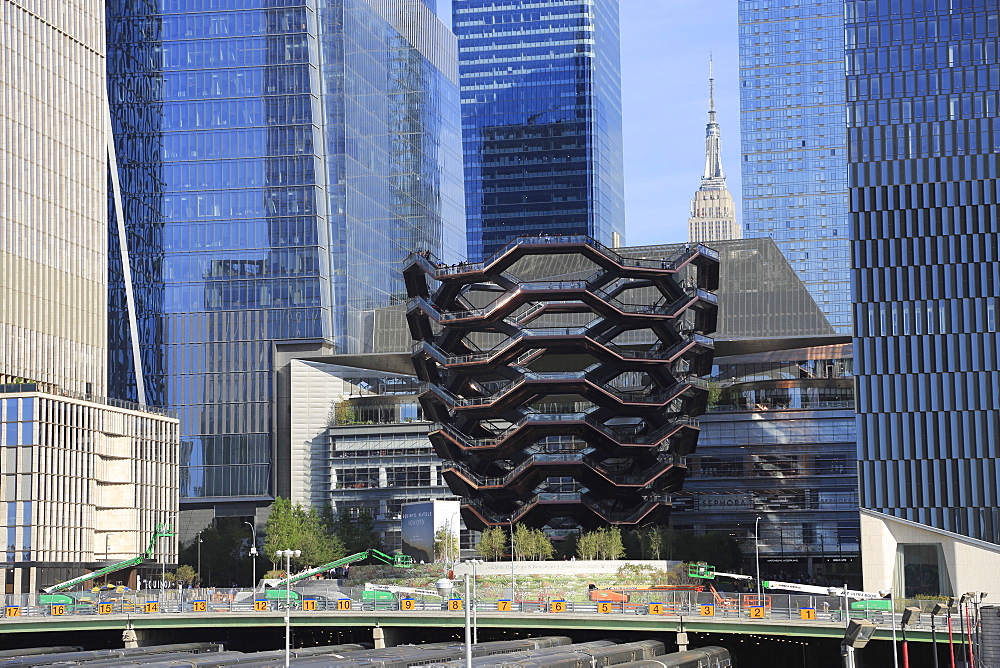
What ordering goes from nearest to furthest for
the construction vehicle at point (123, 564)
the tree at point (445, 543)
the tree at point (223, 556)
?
the tree at point (445, 543) → the construction vehicle at point (123, 564) → the tree at point (223, 556)

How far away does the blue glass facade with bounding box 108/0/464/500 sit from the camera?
184 metres

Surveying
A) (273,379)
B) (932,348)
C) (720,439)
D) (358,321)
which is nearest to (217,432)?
(273,379)

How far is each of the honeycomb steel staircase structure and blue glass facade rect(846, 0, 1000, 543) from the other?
16.2 meters

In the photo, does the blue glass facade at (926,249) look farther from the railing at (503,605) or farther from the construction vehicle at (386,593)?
the construction vehicle at (386,593)

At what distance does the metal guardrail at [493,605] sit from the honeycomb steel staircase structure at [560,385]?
101 feet

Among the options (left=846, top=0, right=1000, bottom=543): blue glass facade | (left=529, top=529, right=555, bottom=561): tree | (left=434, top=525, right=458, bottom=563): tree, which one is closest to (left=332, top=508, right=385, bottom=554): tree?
(left=529, top=529, right=555, bottom=561): tree

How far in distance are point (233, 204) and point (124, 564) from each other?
50.5m

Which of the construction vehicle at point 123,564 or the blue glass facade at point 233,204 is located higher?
the blue glass facade at point 233,204

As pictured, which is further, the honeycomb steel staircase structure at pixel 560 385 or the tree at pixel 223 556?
the tree at pixel 223 556

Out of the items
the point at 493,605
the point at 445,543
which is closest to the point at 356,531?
the point at 445,543

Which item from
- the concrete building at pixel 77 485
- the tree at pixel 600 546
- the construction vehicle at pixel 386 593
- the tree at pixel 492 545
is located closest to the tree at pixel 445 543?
the tree at pixel 492 545

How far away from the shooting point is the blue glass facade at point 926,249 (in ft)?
449

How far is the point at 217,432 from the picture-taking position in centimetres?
18400

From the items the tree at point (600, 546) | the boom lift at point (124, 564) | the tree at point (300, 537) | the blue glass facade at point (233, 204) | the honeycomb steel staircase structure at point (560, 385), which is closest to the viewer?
the honeycomb steel staircase structure at point (560, 385)
